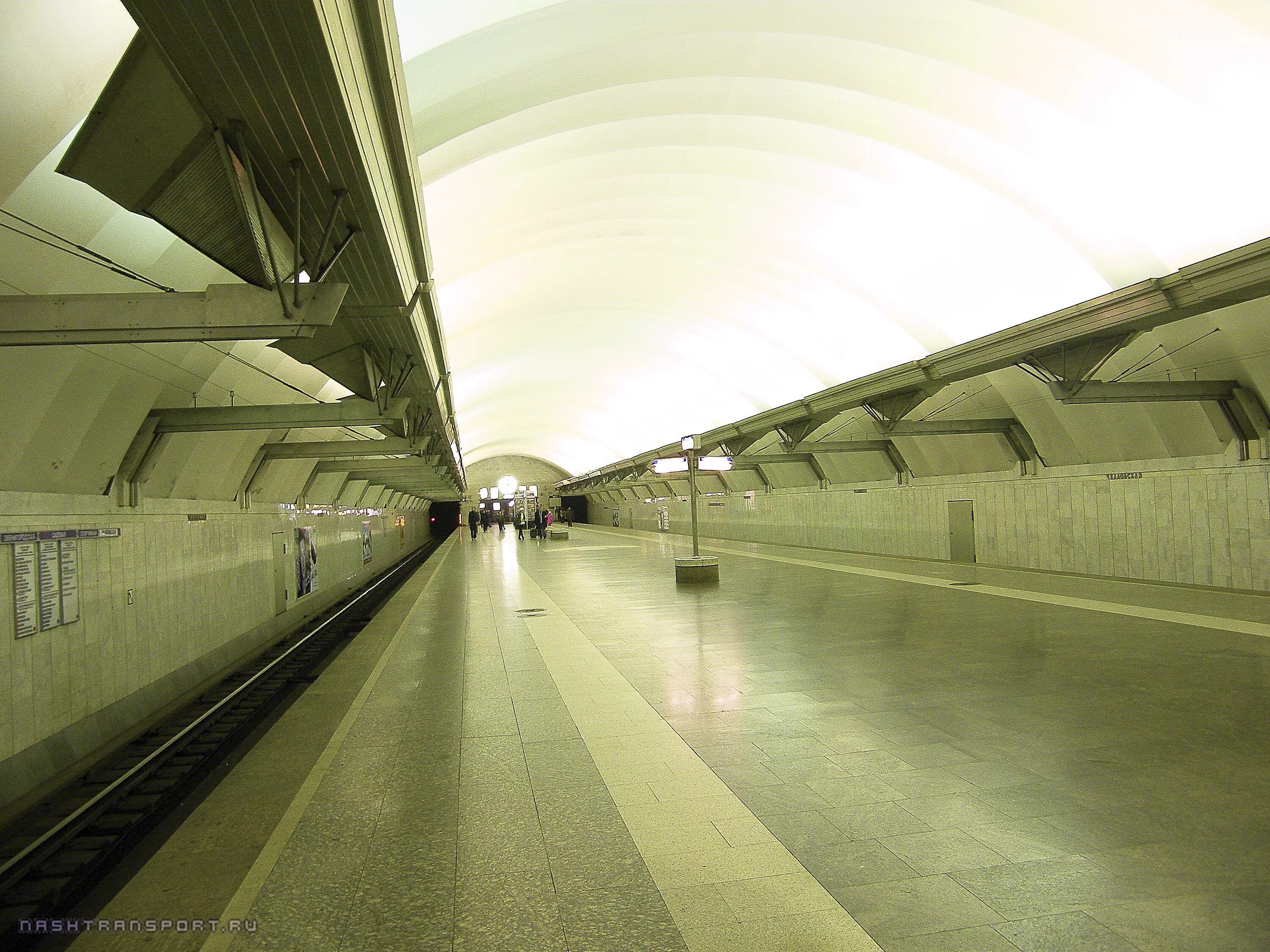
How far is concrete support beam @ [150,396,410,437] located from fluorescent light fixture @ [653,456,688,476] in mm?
9653

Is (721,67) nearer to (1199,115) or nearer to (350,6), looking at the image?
(1199,115)

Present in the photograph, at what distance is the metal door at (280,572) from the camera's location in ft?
51.8

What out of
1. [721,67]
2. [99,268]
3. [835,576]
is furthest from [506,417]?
[99,268]

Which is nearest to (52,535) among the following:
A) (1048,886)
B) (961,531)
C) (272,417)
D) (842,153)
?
(272,417)

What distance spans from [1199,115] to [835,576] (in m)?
9.60

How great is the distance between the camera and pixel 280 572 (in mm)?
16062

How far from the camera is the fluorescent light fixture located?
18969 mm

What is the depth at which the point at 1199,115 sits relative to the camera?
8914 mm

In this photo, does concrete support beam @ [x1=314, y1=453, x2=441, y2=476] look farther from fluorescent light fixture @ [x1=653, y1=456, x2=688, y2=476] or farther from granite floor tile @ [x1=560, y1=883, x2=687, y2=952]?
granite floor tile @ [x1=560, y1=883, x2=687, y2=952]

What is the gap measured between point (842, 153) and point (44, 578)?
11570 mm

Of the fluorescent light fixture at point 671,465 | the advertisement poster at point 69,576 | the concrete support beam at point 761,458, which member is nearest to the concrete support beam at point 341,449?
the advertisement poster at point 69,576

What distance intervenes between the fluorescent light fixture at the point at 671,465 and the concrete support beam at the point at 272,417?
965 cm

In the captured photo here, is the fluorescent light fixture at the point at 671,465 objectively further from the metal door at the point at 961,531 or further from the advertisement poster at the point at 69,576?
the advertisement poster at the point at 69,576

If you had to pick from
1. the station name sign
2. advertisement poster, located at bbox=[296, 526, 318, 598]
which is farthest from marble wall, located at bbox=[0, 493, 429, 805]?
advertisement poster, located at bbox=[296, 526, 318, 598]
